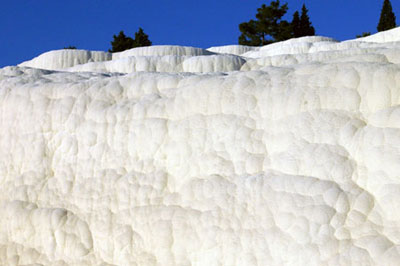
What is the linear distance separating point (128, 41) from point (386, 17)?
53.4ft

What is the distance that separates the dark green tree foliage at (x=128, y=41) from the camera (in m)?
24.5

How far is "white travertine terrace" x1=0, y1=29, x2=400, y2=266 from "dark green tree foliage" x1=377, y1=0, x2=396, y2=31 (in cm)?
2771

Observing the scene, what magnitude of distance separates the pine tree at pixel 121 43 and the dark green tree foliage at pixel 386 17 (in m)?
15.7

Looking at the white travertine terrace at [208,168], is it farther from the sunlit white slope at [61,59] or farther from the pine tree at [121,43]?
the pine tree at [121,43]

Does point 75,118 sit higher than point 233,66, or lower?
lower

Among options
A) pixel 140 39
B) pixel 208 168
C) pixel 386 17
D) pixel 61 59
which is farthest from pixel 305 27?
pixel 208 168

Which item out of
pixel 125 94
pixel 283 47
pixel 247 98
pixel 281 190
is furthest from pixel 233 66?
pixel 283 47

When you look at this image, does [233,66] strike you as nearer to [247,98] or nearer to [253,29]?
[247,98]

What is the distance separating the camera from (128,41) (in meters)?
24.6

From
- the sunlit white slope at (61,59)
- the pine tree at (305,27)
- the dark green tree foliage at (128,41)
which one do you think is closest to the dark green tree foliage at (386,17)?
the pine tree at (305,27)

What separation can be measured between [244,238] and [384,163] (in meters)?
0.63

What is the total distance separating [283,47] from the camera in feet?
31.2

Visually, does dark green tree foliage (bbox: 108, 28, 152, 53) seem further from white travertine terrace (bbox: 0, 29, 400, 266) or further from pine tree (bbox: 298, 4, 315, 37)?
white travertine terrace (bbox: 0, 29, 400, 266)

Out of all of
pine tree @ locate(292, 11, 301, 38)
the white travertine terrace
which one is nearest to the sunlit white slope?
the white travertine terrace
